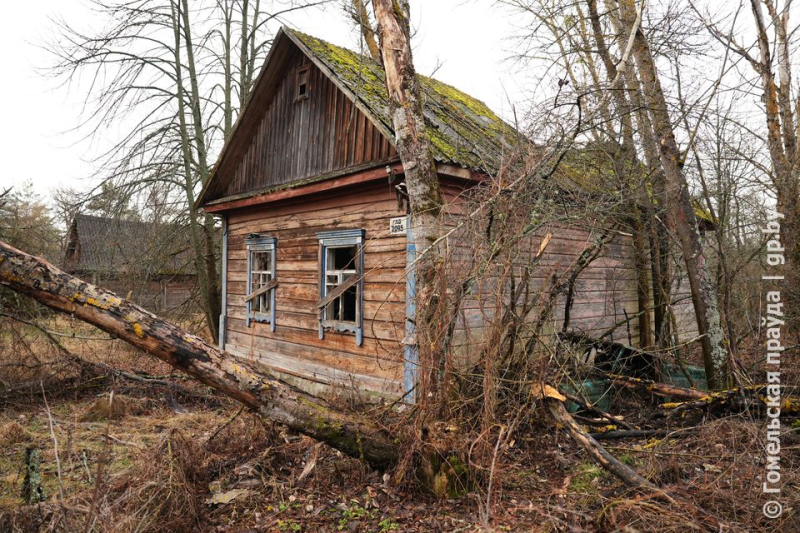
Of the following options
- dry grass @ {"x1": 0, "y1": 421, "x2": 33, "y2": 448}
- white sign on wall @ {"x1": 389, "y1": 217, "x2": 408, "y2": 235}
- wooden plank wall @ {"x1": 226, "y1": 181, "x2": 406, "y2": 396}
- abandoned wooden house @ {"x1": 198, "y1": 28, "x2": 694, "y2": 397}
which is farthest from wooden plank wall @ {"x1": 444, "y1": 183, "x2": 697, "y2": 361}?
dry grass @ {"x1": 0, "y1": 421, "x2": 33, "y2": 448}

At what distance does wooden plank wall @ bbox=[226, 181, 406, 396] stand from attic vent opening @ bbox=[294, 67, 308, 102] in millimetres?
1795

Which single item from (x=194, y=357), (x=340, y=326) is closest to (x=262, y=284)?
(x=340, y=326)

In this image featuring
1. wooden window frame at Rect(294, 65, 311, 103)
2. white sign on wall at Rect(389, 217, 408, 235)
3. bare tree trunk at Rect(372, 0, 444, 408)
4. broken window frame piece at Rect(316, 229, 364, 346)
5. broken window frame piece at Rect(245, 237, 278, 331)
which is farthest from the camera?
broken window frame piece at Rect(245, 237, 278, 331)

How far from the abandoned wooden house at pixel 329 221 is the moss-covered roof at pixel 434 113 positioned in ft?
0.11

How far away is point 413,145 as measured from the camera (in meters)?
4.11

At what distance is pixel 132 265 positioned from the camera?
1134 centimetres

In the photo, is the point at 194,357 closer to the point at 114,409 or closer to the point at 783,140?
the point at 114,409

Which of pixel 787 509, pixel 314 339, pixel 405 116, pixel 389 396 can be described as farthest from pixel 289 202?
pixel 787 509

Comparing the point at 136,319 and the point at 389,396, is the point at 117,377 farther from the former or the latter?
the point at 136,319

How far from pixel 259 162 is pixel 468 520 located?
7.54 metres

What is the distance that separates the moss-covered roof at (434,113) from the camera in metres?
6.38

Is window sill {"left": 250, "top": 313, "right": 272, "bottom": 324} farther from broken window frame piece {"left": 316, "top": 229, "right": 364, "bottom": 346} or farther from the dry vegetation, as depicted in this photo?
the dry vegetation

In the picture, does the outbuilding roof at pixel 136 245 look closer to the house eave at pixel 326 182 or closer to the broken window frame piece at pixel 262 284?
the house eave at pixel 326 182

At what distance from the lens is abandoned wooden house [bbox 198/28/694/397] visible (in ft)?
21.7
